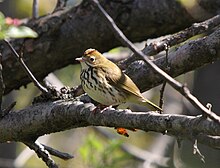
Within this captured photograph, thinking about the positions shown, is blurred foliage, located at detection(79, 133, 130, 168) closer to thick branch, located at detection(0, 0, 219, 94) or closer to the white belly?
thick branch, located at detection(0, 0, 219, 94)

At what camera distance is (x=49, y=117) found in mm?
3533

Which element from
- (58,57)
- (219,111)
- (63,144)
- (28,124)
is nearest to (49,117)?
(28,124)

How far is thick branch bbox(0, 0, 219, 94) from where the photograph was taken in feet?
14.8

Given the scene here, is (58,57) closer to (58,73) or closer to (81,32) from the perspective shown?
(81,32)

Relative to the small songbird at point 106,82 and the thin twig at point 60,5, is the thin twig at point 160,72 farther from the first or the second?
the thin twig at point 60,5

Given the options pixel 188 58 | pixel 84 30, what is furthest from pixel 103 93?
pixel 188 58

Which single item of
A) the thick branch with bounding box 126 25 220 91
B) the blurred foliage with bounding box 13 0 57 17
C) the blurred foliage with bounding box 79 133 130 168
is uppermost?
the thick branch with bounding box 126 25 220 91

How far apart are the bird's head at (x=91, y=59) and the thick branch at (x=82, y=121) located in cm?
70

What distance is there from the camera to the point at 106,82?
169 inches

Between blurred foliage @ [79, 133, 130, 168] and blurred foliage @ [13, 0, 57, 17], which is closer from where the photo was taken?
blurred foliage @ [79, 133, 130, 168]

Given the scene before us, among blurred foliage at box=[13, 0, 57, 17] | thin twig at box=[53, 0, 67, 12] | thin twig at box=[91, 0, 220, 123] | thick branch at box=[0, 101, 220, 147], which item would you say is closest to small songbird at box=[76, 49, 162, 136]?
thick branch at box=[0, 101, 220, 147]

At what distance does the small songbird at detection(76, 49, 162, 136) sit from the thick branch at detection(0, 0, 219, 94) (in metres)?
0.25

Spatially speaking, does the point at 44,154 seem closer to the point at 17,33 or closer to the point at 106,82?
the point at 106,82

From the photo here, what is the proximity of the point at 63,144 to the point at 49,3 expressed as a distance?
1952 millimetres
